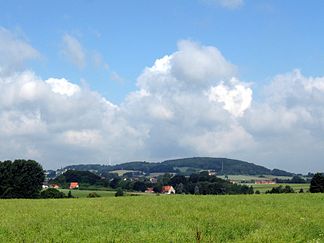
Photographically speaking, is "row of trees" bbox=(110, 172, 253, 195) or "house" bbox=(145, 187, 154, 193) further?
"house" bbox=(145, 187, 154, 193)

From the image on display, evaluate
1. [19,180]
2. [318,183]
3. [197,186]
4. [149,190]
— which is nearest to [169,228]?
[318,183]

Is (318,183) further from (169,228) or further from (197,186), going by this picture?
(169,228)

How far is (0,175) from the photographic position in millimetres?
92875

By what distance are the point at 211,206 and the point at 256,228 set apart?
11257 millimetres

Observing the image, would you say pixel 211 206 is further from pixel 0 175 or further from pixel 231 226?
pixel 0 175

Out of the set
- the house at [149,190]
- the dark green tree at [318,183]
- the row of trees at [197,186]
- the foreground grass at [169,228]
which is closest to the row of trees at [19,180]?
the row of trees at [197,186]

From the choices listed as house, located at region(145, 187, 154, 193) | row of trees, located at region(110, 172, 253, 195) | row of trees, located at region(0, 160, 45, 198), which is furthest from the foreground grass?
house, located at region(145, 187, 154, 193)

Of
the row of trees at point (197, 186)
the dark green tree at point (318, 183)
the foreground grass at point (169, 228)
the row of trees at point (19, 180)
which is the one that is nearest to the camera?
the foreground grass at point (169, 228)

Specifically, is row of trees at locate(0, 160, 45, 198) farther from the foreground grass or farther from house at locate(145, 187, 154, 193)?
the foreground grass

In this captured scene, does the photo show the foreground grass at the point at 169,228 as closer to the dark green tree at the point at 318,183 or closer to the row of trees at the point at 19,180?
the dark green tree at the point at 318,183

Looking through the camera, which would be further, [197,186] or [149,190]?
[149,190]

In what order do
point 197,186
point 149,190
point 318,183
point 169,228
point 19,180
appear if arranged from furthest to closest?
point 149,190 → point 197,186 → point 19,180 → point 318,183 → point 169,228

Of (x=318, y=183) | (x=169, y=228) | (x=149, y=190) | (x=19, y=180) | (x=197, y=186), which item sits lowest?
(x=149, y=190)

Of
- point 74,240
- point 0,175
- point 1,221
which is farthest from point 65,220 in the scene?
point 0,175
